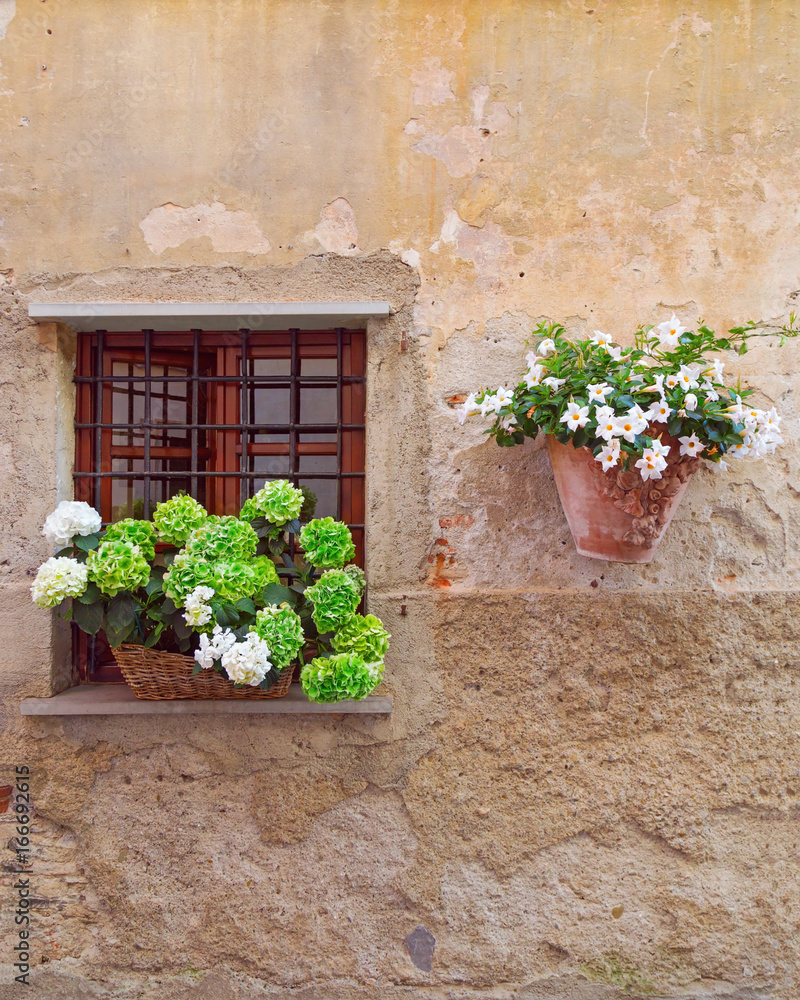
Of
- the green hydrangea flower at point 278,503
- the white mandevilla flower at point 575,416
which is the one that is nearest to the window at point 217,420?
the green hydrangea flower at point 278,503

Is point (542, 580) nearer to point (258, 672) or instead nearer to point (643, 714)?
point (643, 714)

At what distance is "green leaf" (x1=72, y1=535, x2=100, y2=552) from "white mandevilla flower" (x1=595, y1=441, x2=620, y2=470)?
5.17ft

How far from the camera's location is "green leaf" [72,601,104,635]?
6.59ft

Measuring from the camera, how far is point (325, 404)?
2.38 meters

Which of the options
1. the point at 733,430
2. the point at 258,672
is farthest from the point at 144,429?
the point at 733,430

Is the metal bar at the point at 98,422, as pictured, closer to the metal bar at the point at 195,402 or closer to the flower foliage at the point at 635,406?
the metal bar at the point at 195,402

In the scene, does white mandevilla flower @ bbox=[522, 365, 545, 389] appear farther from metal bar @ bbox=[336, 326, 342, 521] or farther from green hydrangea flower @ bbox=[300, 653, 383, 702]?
green hydrangea flower @ bbox=[300, 653, 383, 702]

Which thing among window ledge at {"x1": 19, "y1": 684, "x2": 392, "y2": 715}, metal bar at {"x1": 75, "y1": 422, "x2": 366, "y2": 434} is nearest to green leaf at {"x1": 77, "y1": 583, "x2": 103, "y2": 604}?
window ledge at {"x1": 19, "y1": 684, "x2": 392, "y2": 715}

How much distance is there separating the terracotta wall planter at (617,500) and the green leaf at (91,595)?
151 cm

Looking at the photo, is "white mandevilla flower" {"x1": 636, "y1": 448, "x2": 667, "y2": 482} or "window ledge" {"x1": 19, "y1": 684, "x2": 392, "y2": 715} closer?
"white mandevilla flower" {"x1": 636, "y1": 448, "x2": 667, "y2": 482}

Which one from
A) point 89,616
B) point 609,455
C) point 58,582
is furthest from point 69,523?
point 609,455

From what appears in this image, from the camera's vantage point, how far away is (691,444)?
6.06 ft

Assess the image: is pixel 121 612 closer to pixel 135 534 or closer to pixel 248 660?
pixel 135 534

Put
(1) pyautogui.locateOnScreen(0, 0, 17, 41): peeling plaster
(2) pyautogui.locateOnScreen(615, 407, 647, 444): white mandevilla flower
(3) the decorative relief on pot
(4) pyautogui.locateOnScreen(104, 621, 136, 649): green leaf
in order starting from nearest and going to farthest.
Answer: (2) pyautogui.locateOnScreen(615, 407, 647, 444): white mandevilla flower, (3) the decorative relief on pot, (4) pyautogui.locateOnScreen(104, 621, 136, 649): green leaf, (1) pyautogui.locateOnScreen(0, 0, 17, 41): peeling plaster
